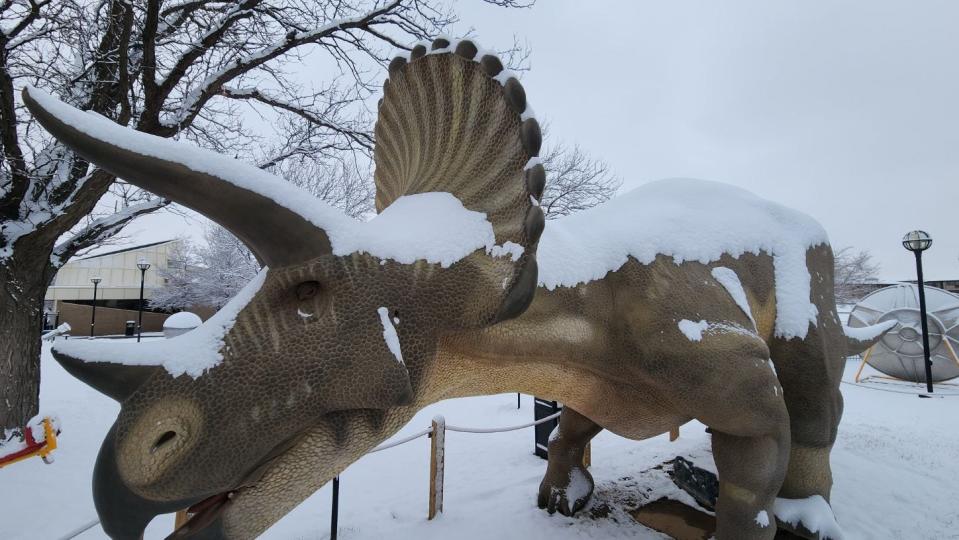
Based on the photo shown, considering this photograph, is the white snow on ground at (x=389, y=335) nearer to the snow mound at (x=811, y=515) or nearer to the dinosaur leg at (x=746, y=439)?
the dinosaur leg at (x=746, y=439)

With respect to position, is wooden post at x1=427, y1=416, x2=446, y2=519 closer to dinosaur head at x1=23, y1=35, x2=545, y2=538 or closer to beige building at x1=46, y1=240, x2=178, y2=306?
dinosaur head at x1=23, y1=35, x2=545, y2=538

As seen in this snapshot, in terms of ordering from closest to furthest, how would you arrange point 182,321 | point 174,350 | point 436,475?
point 174,350, point 436,475, point 182,321

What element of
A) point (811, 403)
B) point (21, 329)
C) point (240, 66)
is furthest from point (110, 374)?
point (21, 329)

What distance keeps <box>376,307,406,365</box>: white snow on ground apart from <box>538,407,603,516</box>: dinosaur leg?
2356 mm

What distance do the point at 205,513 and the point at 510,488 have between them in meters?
3.19

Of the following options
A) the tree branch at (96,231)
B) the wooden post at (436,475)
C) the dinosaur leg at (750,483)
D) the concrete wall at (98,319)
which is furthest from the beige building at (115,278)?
the dinosaur leg at (750,483)

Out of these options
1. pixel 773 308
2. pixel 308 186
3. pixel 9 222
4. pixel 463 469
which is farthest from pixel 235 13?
pixel 308 186

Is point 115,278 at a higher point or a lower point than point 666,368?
higher

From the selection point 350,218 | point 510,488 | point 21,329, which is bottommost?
point 510,488

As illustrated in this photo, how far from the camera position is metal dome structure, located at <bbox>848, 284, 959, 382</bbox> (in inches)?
369

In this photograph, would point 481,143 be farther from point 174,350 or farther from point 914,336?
point 914,336

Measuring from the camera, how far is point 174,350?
1.22 m

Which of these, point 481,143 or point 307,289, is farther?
point 481,143

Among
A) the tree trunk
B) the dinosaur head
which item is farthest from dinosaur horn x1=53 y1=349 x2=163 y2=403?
the tree trunk
